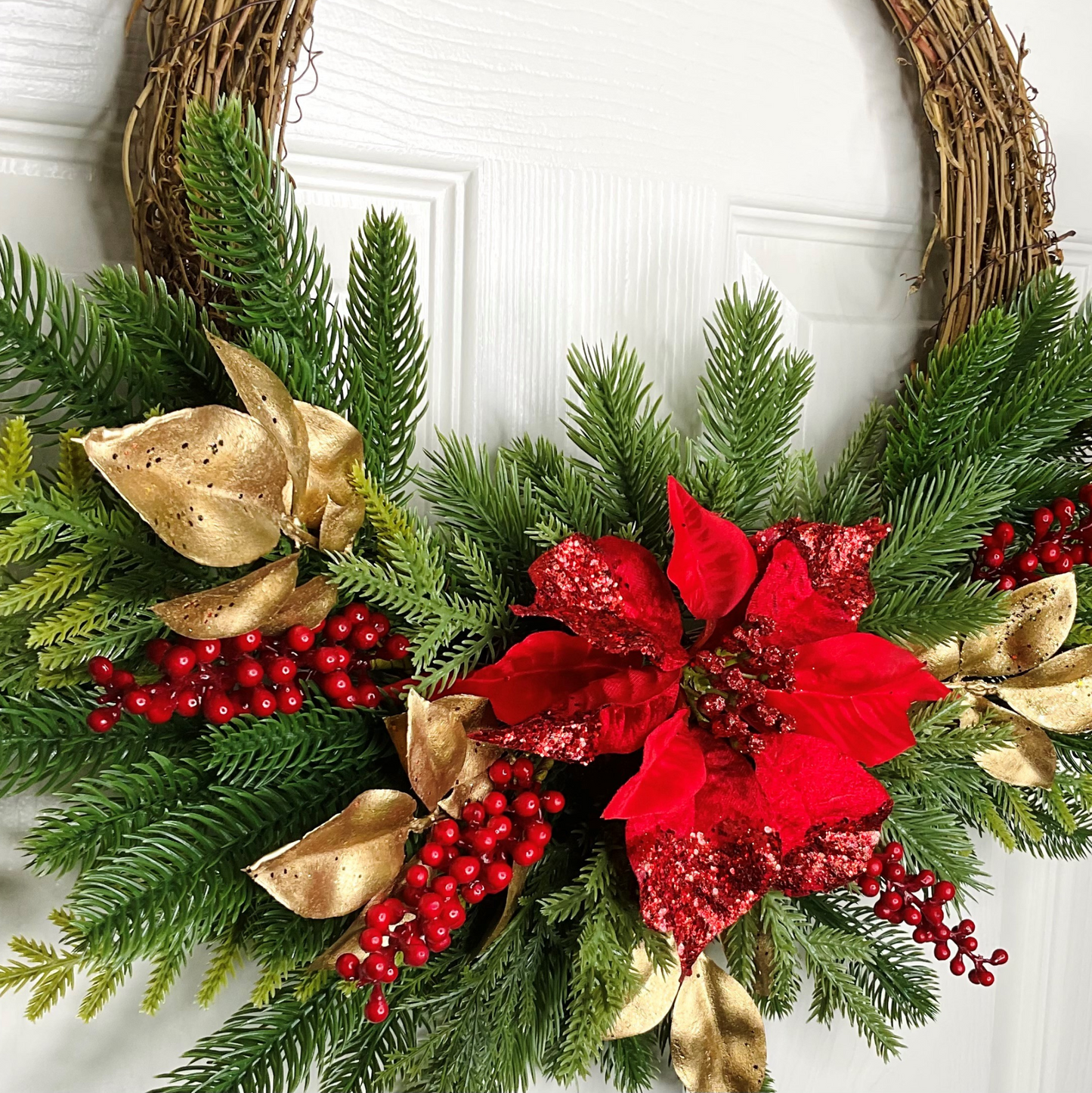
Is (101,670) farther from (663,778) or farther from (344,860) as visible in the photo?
(663,778)

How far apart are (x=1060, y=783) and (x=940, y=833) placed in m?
0.11

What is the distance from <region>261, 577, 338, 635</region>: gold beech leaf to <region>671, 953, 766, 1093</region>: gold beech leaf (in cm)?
32

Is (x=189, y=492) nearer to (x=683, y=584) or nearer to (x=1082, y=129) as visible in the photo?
(x=683, y=584)

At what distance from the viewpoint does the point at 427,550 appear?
0.47 metres

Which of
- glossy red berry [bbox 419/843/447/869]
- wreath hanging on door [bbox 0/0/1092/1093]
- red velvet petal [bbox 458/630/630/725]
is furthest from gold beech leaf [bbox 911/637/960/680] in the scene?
glossy red berry [bbox 419/843/447/869]

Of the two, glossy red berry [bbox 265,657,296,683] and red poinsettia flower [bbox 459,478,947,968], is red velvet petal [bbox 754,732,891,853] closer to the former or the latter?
red poinsettia flower [bbox 459,478,947,968]

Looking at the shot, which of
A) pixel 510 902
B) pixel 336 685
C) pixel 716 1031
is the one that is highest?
pixel 336 685

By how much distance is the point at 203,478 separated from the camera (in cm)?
40

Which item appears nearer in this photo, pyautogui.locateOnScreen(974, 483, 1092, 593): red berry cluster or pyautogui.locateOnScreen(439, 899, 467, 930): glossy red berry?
pyautogui.locateOnScreen(439, 899, 467, 930): glossy red berry

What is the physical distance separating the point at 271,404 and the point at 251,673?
0.12m

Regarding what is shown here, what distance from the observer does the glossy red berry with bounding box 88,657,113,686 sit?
417 mm

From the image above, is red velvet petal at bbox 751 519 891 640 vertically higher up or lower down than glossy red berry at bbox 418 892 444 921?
higher up

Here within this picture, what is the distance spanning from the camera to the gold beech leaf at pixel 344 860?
1.33ft

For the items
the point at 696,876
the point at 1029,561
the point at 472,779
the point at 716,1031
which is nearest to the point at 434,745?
the point at 472,779
